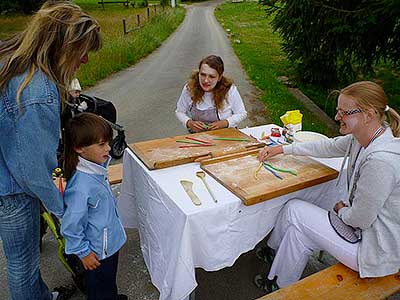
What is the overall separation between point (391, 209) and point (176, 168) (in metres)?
1.27

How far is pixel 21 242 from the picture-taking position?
1797 mm

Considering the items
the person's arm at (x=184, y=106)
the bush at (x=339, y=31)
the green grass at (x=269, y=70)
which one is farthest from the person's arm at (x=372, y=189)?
the green grass at (x=269, y=70)

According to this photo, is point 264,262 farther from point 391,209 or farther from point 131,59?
point 131,59

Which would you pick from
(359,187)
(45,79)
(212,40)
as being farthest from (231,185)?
(212,40)

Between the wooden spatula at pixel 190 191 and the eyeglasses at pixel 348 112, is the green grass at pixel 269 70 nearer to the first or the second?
the eyeglasses at pixel 348 112

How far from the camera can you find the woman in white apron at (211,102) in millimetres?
3211

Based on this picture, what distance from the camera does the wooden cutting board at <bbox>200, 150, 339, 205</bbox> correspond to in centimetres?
197

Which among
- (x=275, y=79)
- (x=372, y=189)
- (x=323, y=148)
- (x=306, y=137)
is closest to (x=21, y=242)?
(x=372, y=189)

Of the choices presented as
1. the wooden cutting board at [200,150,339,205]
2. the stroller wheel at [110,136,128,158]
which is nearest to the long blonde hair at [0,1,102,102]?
the wooden cutting board at [200,150,339,205]

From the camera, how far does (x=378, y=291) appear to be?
1.87 m

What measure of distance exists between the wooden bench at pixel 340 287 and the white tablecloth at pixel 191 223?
364mm

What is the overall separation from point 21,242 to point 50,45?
1018 millimetres

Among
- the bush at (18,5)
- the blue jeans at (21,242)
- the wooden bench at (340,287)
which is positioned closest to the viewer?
the blue jeans at (21,242)

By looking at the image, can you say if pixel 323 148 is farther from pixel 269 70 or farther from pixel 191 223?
pixel 269 70
